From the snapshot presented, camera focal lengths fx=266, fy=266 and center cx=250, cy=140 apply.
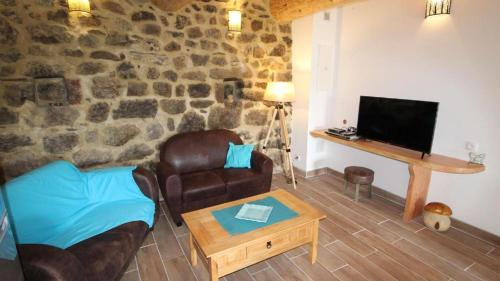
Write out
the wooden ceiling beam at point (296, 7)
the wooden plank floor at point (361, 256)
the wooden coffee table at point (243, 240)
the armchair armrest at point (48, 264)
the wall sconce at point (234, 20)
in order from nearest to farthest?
the armchair armrest at point (48, 264) → the wooden coffee table at point (243, 240) → the wooden plank floor at point (361, 256) → the wooden ceiling beam at point (296, 7) → the wall sconce at point (234, 20)

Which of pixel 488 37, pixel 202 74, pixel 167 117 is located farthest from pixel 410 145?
pixel 167 117

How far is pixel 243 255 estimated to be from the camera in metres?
1.92

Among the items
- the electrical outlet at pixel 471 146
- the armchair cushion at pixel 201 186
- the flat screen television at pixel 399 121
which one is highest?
the flat screen television at pixel 399 121

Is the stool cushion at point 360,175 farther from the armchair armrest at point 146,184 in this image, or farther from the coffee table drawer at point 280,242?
the armchair armrest at point 146,184

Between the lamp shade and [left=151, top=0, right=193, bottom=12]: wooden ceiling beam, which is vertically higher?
[left=151, top=0, right=193, bottom=12]: wooden ceiling beam

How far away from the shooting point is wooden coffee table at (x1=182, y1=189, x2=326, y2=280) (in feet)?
6.02

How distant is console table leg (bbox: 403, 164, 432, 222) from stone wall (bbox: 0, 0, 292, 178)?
2.19 metres

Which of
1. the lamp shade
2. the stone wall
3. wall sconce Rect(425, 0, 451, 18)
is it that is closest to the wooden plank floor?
the stone wall

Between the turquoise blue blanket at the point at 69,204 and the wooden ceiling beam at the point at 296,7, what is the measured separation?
9.21 feet

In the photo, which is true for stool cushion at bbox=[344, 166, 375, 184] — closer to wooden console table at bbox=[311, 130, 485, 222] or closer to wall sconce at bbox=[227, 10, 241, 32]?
wooden console table at bbox=[311, 130, 485, 222]

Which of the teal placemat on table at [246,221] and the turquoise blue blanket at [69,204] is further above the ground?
the turquoise blue blanket at [69,204]

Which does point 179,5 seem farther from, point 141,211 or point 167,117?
point 141,211

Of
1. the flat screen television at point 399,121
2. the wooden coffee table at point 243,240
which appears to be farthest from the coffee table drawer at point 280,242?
the flat screen television at point 399,121

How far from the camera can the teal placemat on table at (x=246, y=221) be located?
2.03 metres
